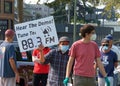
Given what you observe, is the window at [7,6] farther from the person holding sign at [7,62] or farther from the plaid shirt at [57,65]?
the plaid shirt at [57,65]

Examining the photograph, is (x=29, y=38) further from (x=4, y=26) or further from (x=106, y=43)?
(x=4, y=26)

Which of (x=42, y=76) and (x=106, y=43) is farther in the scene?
(x=42, y=76)

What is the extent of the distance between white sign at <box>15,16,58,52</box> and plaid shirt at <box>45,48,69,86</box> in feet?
1.96

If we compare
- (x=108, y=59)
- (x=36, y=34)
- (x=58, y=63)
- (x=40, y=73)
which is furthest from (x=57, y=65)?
(x=40, y=73)

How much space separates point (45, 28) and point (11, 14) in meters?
56.4

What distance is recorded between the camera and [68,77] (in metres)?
7.37

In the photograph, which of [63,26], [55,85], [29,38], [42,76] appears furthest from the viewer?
[63,26]

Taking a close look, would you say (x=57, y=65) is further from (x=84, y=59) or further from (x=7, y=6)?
(x=7, y=6)

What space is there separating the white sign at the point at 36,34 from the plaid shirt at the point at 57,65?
1.96ft

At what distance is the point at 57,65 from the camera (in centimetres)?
826

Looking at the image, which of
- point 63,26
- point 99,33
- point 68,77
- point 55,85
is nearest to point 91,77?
point 68,77

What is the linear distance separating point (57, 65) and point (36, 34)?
1073 mm

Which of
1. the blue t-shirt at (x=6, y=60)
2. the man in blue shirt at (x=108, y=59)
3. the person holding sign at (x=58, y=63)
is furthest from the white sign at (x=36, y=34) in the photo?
the man in blue shirt at (x=108, y=59)

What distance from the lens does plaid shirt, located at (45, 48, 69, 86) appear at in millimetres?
8227
